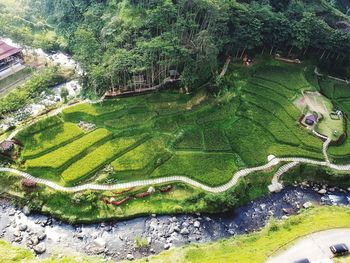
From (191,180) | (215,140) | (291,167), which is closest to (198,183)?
(191,180)

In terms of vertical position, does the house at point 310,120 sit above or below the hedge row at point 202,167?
above

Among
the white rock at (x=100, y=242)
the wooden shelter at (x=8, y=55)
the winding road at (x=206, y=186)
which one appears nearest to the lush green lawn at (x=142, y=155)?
the winding road at (x=206, y=186)

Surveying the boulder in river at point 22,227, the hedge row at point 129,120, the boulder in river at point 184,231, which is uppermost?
the hedge row at point 129,120

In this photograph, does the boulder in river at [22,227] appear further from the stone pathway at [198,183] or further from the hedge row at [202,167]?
the hedge row at [202,167]

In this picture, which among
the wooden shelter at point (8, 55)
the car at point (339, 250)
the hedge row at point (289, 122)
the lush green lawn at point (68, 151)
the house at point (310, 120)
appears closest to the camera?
the car at point (339, 250)

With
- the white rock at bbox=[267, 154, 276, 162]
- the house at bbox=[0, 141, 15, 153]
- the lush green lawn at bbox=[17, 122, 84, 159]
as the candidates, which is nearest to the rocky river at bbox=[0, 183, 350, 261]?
the house at bbox=[0, 141, 15, 153]

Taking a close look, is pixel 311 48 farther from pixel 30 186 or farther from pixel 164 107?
pixel 30 186
